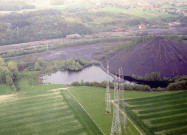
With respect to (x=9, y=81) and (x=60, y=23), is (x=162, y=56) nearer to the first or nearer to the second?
(x=9, y=81)

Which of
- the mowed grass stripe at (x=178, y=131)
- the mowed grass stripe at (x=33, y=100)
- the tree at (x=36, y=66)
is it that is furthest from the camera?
the tree at (x=36, y=66)

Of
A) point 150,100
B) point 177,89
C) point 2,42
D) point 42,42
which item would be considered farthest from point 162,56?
point 2,42

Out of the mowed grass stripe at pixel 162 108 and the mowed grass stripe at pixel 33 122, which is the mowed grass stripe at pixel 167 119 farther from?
the mowed grass stripe at pixel 33 122

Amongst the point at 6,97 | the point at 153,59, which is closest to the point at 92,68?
the point at 153,59

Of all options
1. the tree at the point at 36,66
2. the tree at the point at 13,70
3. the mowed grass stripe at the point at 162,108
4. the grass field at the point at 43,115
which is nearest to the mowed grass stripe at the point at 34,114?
the grass field at the point at 43,115

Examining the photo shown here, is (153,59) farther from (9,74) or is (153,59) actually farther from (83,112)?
(9,74)

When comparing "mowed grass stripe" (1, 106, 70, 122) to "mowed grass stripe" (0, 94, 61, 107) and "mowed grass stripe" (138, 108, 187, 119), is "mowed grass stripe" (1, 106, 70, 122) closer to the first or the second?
"mowed grass stripe" (0, 94, 61, 107)
